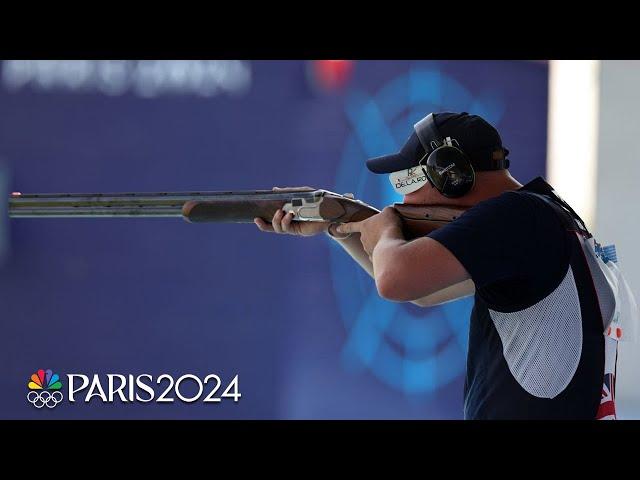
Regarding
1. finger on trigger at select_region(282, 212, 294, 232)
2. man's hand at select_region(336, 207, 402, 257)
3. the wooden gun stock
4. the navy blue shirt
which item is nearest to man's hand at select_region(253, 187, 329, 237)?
finger on trigger at select_region(282, 212, 294, 232)

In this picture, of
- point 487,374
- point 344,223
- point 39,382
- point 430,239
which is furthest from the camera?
point 39,382

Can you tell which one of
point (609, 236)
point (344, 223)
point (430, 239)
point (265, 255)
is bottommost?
point (430, 239)

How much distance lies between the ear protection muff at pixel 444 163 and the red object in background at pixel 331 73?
261 centimetres

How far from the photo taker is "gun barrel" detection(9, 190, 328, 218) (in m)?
2.73

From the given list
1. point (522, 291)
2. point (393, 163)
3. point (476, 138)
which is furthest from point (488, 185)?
point (522, 291)

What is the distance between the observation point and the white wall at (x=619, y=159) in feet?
15.1

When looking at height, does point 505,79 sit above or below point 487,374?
above

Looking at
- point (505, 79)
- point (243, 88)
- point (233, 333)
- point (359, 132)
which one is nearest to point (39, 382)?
point (233, 333)

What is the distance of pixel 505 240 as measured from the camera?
154 cm

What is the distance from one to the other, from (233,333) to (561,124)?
231 centimetres

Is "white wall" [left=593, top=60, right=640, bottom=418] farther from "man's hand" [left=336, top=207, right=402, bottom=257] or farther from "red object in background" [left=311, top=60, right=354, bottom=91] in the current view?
"man's hand" [left=336, top=207, right=402, bottom=257]

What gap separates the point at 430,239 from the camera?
1.55 meters

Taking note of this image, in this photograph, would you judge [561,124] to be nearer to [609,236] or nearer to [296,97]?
[609,236]

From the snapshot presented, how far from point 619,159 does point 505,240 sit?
3419 millimetres
